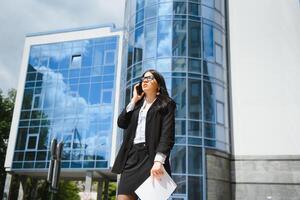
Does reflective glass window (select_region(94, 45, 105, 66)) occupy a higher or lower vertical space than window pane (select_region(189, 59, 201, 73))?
higher

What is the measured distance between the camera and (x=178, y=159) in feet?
68.9

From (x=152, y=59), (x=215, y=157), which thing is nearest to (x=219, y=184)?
(x=215, y=157)

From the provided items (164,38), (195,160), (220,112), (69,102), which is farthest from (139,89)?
(69,102)

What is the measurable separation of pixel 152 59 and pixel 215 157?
23.5 ft

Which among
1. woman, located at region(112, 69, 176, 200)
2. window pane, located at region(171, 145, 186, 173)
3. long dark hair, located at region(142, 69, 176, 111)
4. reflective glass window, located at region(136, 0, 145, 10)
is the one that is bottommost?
woman, located at region(112, 69, 176, 200)

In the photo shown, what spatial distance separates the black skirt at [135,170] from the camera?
3.41 metres

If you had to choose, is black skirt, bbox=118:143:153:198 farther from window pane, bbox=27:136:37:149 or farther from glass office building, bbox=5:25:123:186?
window pane, bbox=27:136:37:149

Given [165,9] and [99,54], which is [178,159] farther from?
[99,54]

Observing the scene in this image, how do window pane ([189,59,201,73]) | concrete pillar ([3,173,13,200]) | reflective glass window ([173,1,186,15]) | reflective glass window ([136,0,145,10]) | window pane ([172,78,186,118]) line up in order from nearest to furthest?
window pane ([172,78,186,118]) → window pane ([189,59,201,73]) → reflective glass window ([173,1,186,15]) → reflective glass window ([136,0,145,10]) → concrete pillar ([3,173,13,200])

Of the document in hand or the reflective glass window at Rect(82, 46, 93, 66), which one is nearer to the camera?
the document in hand

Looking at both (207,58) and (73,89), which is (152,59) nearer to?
(207,58)

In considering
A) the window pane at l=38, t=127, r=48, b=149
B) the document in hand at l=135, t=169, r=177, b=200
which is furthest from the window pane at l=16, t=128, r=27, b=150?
the document in hand at l=135, t=169, r=177, b=200

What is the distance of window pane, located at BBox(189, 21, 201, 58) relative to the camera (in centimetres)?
2345

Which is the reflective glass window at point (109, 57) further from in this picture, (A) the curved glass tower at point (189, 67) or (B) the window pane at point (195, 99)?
(B) the window pane at point (195, 99)
